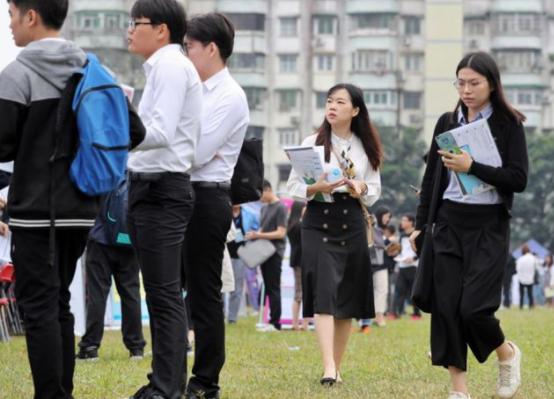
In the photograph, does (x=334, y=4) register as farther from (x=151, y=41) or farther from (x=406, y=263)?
(x=151, y=41)

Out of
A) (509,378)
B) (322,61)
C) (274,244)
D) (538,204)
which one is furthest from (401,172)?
(509,378)

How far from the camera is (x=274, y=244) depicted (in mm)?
19453

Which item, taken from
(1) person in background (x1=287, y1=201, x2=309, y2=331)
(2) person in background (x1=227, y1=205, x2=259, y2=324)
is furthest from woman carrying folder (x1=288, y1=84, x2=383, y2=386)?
(2) person in background (x1=227, y1=205, x2=259, y2=324)

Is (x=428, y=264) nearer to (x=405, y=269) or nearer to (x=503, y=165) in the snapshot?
(x=503, y=165)

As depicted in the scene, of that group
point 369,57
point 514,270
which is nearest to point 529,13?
point 369,57

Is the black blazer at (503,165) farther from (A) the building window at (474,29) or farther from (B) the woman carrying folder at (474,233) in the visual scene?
(A) the building window at (474,29)

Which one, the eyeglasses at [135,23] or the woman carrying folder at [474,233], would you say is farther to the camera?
the woman carrying folder at [474,233]

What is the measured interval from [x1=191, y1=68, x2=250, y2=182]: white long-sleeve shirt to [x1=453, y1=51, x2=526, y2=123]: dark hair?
4.15ft

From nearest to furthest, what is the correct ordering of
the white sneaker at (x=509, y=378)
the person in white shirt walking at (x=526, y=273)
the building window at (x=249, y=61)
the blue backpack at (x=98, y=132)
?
the blue backpack at (x=98, y=132) → the white sneaker at (x=509, y=378) → the person in white shirt walking at (x=526, y=273) → the building window at (x=249, y=61)

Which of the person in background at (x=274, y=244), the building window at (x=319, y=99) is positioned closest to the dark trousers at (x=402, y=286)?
the person in background at (x=274, y=244)

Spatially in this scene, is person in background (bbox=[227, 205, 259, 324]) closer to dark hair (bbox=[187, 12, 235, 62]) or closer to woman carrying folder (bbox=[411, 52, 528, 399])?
woman carrying folder (bbox=[411, 52, 528, 399])

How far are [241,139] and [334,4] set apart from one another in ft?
322

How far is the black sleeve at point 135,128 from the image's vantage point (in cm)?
638

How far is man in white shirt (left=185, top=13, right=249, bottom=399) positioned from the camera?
7.47m
